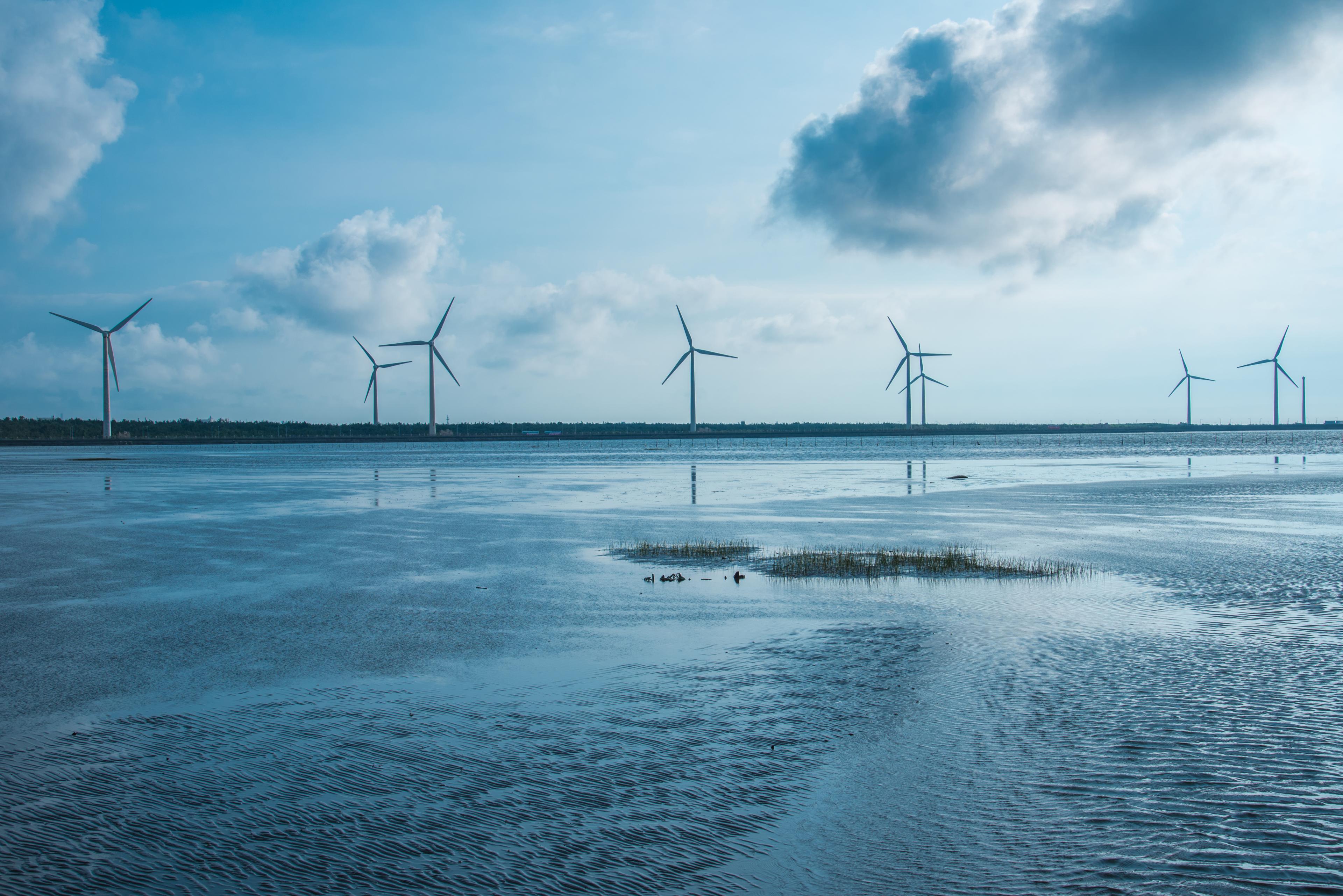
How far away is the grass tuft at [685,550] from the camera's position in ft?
75.1

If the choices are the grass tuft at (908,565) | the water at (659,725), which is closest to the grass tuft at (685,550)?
the grass tuft at (908,565)

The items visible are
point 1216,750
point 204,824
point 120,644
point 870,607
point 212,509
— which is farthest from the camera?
point 212,509

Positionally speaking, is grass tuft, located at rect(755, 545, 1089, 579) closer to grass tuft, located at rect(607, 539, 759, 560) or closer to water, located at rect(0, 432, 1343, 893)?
grass tuft, located at rect(607, 539, 759, 560)

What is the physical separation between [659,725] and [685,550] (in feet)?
47.0

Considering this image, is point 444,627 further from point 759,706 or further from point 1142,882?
point 1142,882

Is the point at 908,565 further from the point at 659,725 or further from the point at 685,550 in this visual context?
the point at 659,725

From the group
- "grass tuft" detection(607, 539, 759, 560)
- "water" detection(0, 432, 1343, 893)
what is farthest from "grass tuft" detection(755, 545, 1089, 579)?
"water" detection(0, 432, 1343, 893)

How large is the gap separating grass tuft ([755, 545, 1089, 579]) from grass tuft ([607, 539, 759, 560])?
3.35ft

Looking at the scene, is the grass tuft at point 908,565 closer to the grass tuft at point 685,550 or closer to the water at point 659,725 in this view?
the grass tuft at point 685,550

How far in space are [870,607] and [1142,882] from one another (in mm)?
10031

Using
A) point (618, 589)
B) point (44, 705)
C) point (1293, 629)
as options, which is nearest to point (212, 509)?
point (618, 589)

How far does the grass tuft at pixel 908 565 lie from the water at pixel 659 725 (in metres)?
1.20

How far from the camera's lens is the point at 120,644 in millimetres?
13391

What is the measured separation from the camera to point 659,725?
945 cm
